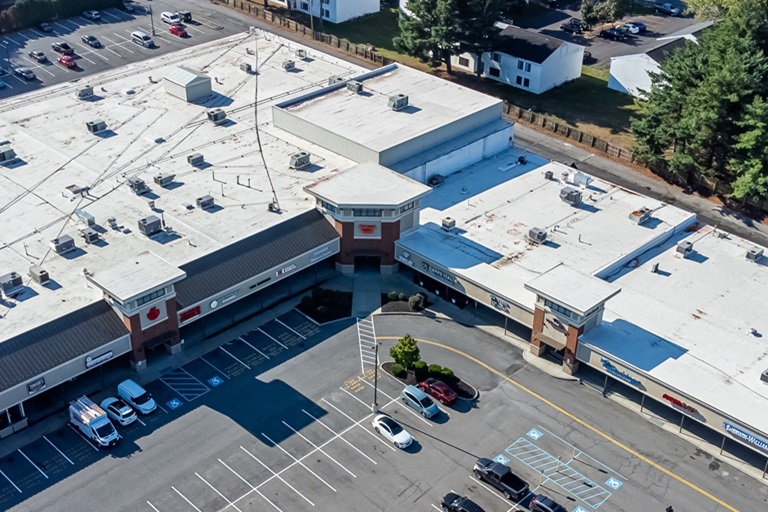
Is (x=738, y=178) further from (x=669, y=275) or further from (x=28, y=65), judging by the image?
(x=28, y=65)

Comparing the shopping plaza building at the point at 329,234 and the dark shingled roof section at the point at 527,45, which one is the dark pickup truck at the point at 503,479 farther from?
the dark shingled roof section at the point at 527,45

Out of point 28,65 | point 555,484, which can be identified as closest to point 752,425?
point 555,484

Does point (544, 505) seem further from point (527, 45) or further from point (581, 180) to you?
point (527, 45)

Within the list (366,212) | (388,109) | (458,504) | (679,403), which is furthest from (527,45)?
(458,504)

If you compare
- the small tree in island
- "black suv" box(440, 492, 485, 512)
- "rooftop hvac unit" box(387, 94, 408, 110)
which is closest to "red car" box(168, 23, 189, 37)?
"rooftop hvac unit" box(387, 94, 408, 110)

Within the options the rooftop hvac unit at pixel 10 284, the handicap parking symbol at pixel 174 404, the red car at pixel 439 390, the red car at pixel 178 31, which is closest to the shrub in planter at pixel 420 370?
the red car at pixel 439 390

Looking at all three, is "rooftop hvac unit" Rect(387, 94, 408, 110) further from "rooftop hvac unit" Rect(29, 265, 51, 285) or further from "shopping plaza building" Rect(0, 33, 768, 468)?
"rooftop hvac unit" Rect(29, 265, 51, 285)
